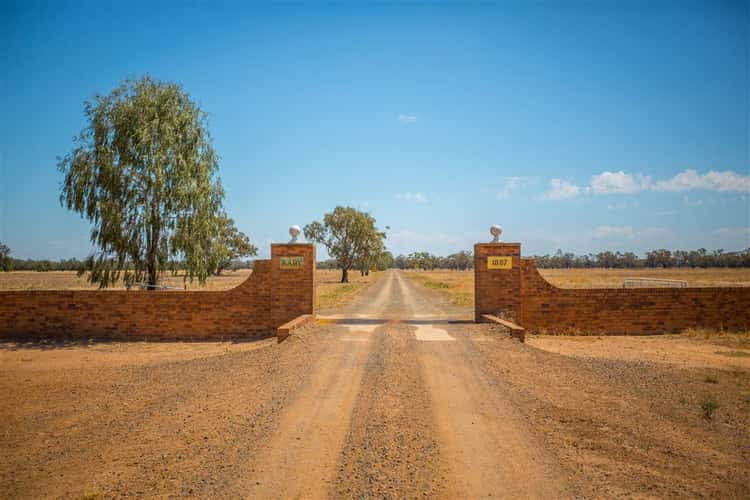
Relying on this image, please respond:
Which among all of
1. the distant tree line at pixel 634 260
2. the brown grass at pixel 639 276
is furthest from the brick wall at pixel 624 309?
the distant tree line at pixel 634 260

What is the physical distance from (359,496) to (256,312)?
8918mm

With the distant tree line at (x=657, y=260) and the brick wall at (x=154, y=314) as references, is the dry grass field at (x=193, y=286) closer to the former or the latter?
the brick wall at (x=154, y=314)

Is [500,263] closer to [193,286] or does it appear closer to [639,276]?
[193,286]

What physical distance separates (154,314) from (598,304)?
Answer: 1269 cm

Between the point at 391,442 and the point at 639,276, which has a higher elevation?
the point at 391,442

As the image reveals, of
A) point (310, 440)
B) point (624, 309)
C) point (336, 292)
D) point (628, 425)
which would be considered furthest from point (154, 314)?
point (336, 292)

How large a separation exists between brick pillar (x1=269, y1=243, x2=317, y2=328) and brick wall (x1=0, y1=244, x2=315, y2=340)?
0.27 metres

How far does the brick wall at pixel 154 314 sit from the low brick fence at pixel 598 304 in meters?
6.22

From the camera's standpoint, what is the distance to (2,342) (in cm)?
1166

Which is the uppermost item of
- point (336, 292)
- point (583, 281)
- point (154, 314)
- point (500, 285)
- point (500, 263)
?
point (500, 263)

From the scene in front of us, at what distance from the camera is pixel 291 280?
11750 millimetres

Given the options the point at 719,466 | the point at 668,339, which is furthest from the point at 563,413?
the point at 668,339

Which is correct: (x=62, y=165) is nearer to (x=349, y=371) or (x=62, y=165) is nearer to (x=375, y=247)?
(x=349, y=371)

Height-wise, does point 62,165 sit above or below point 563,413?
above
